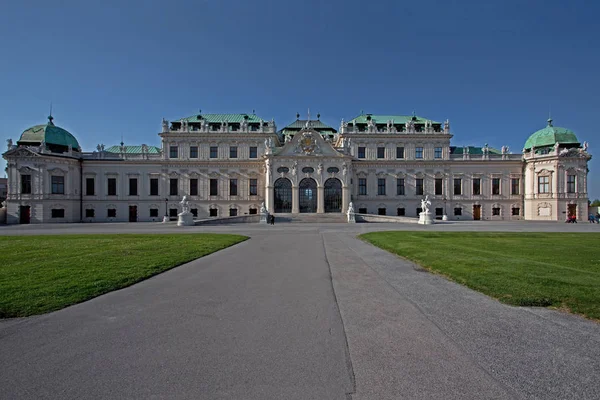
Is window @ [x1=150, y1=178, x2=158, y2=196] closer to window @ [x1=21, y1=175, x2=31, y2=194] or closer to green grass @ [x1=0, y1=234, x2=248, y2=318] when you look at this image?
window @ [x1=21, y1=175, x2=31, y2=194]

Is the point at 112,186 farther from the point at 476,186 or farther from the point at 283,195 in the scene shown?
Result: the point at 476,186

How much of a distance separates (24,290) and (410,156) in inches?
2205

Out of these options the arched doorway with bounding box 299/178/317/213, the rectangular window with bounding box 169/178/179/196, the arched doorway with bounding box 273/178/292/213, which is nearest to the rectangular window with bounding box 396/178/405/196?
the arched doorway with bounding box 299/178/317/213

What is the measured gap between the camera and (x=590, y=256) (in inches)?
488

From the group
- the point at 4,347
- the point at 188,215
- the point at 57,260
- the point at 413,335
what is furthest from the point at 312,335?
the point at 188,215

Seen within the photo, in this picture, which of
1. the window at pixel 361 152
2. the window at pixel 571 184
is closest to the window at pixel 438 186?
the window at pixel 361 152

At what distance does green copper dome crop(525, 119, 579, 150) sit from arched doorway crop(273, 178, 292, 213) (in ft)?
139

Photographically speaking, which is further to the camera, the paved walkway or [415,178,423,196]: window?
[415,178,423,196]: window

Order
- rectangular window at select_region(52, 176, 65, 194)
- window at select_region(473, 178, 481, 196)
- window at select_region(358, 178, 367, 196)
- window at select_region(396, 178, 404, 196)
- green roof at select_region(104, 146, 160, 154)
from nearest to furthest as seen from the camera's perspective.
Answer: rectangular window at select_region(52, 176, 65, 194) → window at select_region(473, 178, 481, 196) → window at select_region(396, 178, 404, 196) → window at select_region(358, 178, 367, 196) → green roof at select_region(104, 146, 160, 154)

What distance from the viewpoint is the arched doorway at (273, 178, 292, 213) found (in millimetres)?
53281

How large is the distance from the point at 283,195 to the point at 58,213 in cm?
3448

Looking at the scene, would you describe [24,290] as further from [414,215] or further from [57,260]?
[414,215]

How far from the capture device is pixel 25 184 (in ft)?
162

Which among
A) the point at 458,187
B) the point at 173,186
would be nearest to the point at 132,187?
the point at 173,186
